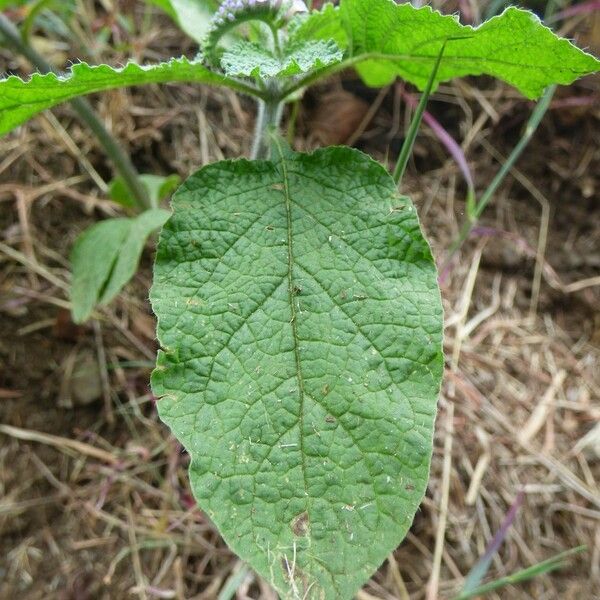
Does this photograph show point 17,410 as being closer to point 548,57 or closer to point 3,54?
point 3,54

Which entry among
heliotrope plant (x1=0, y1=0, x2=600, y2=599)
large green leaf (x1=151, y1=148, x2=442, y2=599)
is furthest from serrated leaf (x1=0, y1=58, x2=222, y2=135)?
large green leaf (x1=151, y1=148, x2=442, y2=599)

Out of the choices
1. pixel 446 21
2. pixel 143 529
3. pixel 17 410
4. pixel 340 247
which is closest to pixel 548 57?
pixel 446 21

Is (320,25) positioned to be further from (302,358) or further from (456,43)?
(302,358)

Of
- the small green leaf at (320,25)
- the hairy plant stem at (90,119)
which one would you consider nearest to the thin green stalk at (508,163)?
the small green leaf at (320,25)

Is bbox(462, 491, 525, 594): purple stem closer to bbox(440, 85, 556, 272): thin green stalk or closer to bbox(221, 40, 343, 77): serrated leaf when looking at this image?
bbox(440, 85, 556, 272): thin green stalk

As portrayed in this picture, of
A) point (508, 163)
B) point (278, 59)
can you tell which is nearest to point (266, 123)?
point (278, 59)

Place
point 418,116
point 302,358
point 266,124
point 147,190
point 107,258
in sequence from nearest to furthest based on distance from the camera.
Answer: point 302,358 < point 418,116 < point 266,124 < point 107,258 < point 147,190

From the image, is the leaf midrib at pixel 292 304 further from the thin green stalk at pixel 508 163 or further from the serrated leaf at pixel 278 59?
the thin green stalk at pixel 508 163
